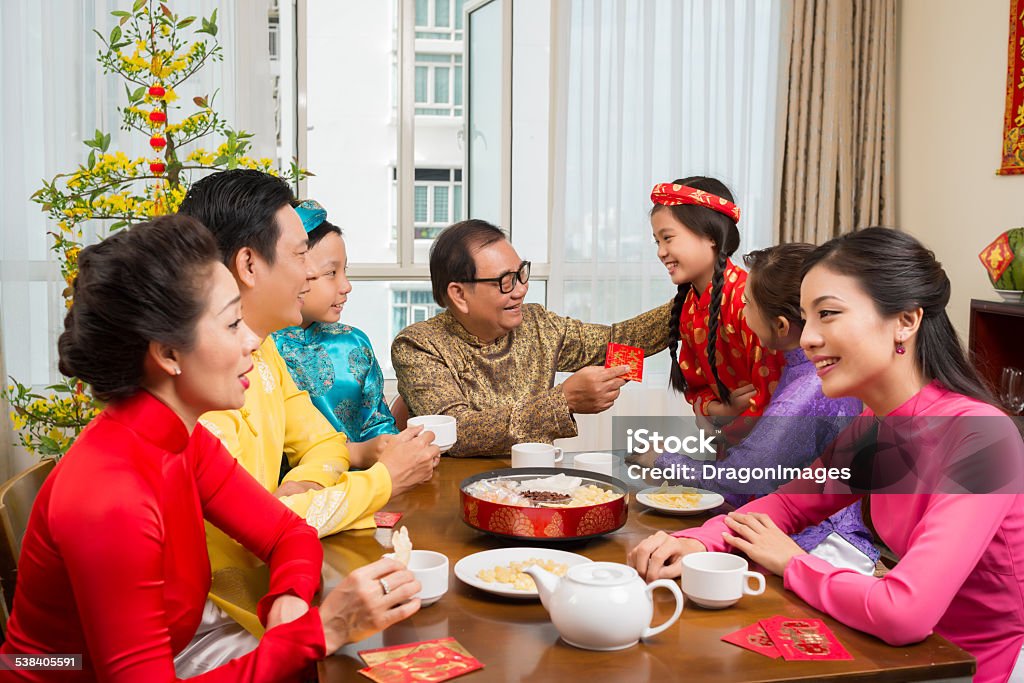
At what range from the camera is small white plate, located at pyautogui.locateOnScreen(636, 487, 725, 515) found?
1.74 meters

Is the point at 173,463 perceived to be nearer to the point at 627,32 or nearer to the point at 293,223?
the point at 293,223

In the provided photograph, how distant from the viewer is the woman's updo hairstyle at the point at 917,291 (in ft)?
5.09

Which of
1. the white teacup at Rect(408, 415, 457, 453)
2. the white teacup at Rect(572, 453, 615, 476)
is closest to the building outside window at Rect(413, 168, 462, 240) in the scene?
the white teacup at Rect(408, 415, 457, 453)

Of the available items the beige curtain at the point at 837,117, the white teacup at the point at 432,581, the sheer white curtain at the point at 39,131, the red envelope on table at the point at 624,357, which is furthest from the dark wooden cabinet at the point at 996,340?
the sheer white curtain at the point at 39,131

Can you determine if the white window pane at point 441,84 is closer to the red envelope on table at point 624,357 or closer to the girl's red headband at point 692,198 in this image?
the girl's red headband at point 692,198

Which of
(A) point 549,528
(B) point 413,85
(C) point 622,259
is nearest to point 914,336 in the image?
(A) point 549,528

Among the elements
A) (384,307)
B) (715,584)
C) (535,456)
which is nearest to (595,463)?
(535,456)

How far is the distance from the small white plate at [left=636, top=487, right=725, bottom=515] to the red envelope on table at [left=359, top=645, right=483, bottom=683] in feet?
2.20

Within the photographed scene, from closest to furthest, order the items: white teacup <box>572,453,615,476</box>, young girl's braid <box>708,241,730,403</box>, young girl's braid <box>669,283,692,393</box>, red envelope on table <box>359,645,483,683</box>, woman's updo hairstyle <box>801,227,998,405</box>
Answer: red envelope on table <box>359,645,483,683</box>
woman's updo hairstyle <box>801,227,998,405</box>
white teacup <box>572,453,615,476</box>
young girl's braid <box>708,241,730,403</box>
young girl's braid <box>669,283,692,393</box>

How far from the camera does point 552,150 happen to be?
4.53m

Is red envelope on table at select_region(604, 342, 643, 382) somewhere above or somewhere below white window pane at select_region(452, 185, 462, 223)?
below

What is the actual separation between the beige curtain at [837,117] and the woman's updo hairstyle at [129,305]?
12.9 ft

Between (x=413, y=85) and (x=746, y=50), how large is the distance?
1.63 m

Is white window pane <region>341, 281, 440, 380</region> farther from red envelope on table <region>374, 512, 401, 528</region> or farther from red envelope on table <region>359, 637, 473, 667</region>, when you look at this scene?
red envelope on table <region>359, 637, 473, 667</region>
